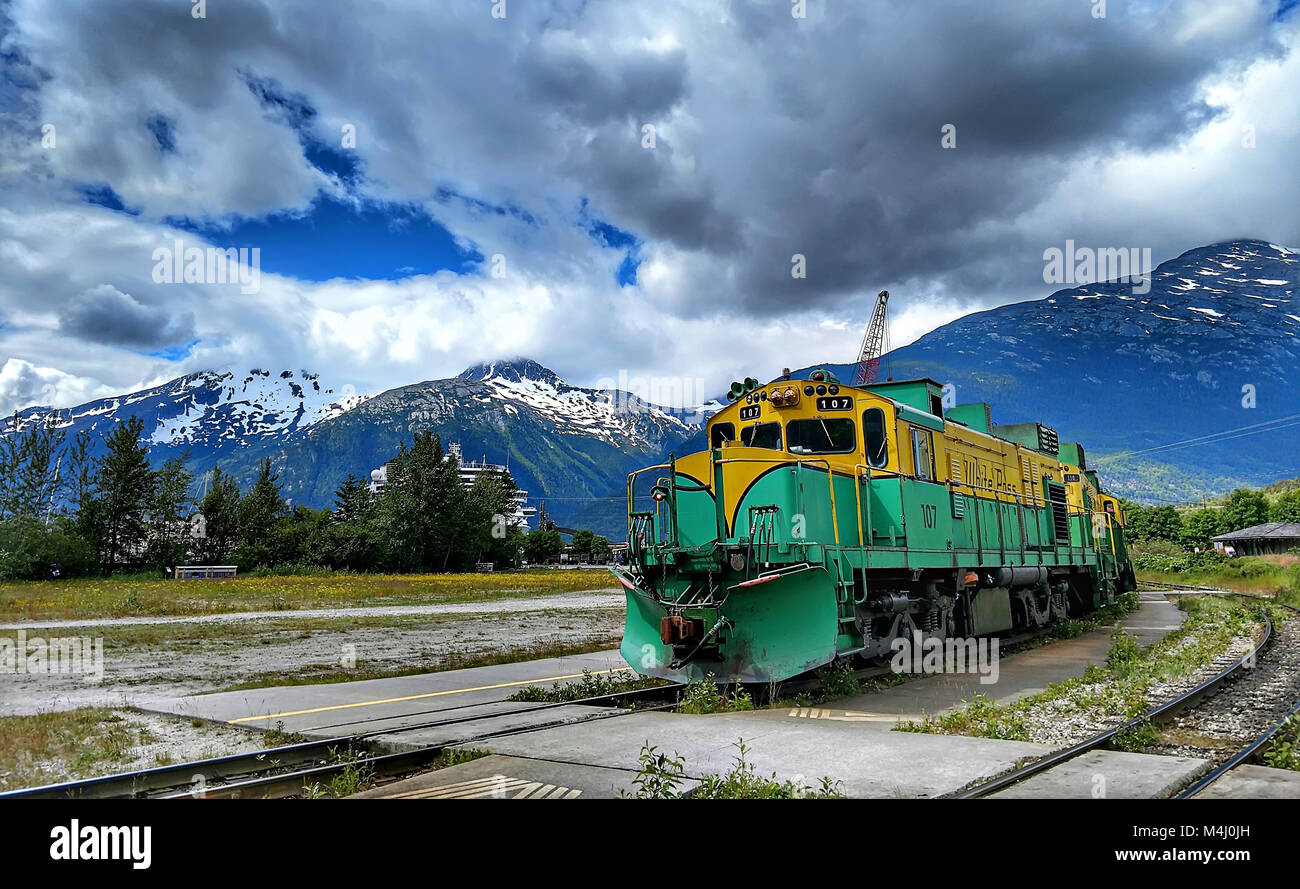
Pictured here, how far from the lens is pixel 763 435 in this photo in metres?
11.5

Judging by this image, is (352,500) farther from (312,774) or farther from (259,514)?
(312,774)

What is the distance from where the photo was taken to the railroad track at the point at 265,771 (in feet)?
18.6

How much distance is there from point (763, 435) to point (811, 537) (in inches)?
90.0

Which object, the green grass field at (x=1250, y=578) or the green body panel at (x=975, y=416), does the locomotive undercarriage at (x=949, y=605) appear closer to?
the green body panel at (x=975, y=416)

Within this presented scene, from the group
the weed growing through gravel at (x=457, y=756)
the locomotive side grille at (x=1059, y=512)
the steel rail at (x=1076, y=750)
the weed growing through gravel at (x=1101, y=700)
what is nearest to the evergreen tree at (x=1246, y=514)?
the locomotive side grille at (x=1059, y=512)

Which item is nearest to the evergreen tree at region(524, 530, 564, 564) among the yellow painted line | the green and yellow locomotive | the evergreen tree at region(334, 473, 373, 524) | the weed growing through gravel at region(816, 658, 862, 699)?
the evergreen tree at region(334, 473, 373, 524)

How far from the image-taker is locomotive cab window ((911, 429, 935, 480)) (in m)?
11.5

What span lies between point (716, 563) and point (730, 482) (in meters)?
1.18

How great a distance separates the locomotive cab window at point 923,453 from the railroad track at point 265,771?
6961 mm

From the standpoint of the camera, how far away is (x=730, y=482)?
9.95 meters

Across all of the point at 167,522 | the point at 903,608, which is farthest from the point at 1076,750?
the point at 167,522
